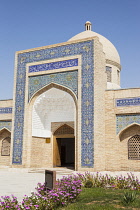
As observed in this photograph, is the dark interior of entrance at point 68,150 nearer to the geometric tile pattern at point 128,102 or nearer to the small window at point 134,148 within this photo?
the small window at point 134,148

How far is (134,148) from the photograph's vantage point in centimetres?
A: 1048

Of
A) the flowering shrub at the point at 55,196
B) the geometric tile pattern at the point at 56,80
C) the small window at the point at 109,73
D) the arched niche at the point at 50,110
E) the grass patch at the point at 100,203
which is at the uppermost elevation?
the small window at the point at 109,73

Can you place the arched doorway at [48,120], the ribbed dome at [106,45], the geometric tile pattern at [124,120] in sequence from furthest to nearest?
the ribbed dome at [106,45] → the arched doorway at [48,120] → the geometric tile pattern at [124,120]

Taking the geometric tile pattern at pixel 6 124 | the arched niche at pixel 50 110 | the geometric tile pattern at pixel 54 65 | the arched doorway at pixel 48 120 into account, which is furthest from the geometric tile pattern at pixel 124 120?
the geometric tile pattern at pixel 6 124

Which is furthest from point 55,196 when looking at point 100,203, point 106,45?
point 106,45

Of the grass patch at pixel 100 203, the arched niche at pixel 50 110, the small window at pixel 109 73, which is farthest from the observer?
the small window at pixel 109 73

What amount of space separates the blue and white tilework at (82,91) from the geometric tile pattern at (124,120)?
1169mm

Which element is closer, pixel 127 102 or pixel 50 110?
pixel 127 102

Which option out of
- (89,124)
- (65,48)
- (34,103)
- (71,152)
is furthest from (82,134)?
(71,152)

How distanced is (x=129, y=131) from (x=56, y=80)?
3.61 m

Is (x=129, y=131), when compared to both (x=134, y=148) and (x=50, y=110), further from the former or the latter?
(x=50, y=110)

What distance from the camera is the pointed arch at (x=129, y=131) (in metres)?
10.5

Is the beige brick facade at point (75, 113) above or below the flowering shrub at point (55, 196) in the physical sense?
above

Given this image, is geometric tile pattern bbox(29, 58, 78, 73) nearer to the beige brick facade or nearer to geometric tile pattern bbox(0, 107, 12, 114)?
the beige brick facade
